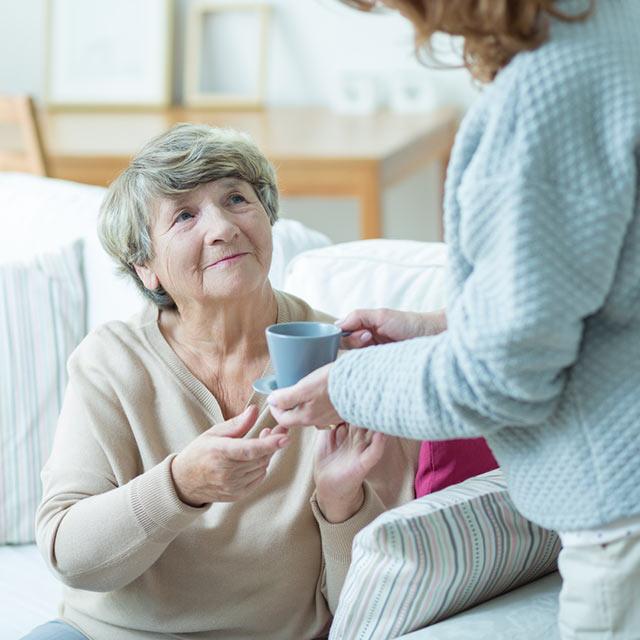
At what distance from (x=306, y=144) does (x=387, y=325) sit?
6.17ft

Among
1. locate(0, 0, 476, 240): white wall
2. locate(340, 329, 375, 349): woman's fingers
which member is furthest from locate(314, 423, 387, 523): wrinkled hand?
locate(0, 0, 476, 240): white wall

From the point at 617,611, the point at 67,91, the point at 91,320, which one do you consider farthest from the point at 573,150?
the point at 67,91

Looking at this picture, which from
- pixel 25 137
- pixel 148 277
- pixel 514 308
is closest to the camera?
pixel 514 308

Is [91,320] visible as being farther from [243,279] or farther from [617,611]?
[617,611]

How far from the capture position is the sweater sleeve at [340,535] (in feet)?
5.37

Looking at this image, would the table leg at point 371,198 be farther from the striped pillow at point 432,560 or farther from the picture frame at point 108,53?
the striped pillow at point 432,560

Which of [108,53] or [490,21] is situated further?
[108,53]

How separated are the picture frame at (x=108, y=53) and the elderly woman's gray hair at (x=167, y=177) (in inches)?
96.5

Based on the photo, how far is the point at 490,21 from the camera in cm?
104

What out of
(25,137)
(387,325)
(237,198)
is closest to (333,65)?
(25,137)

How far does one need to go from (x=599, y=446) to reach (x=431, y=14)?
0.43 m

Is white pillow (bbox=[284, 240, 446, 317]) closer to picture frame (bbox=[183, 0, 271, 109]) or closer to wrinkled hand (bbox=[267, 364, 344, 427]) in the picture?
wrinkled hand (bbox=[267, 364, 344, 427])

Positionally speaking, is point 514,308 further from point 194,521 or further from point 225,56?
point 225,56

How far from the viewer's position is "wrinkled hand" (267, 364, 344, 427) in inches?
50.0
